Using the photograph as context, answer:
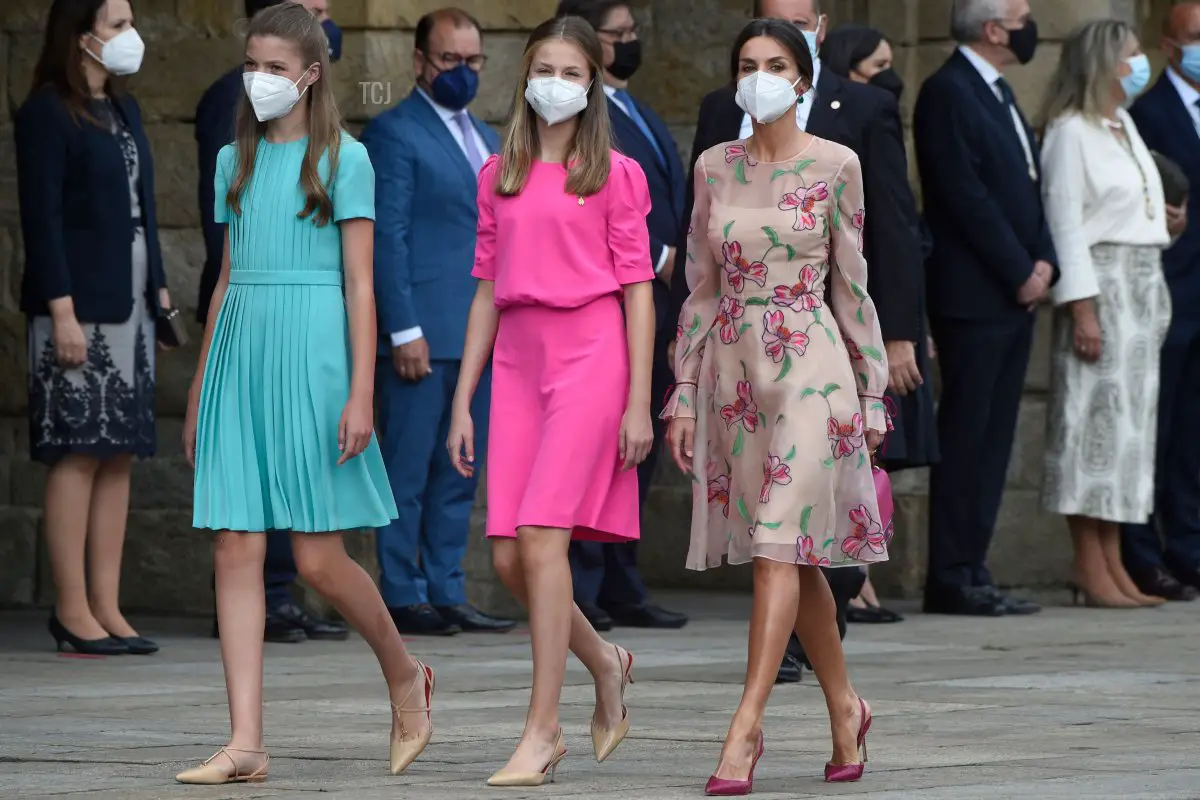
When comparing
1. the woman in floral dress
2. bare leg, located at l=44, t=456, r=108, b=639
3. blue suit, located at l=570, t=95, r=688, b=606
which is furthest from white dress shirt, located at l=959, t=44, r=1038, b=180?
the woman in floral dress

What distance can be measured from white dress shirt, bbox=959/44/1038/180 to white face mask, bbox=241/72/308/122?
5.13 meters

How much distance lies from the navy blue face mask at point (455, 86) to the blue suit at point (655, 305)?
53 cm

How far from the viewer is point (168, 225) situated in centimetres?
1073

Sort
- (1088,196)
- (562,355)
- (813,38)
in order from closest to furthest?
(562,355) → (813,38) → (1088,196)

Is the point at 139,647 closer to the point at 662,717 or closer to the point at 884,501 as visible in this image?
the point at 662,717

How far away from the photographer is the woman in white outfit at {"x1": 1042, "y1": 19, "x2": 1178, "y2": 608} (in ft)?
36.8

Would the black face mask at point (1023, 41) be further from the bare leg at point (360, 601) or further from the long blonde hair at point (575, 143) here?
the bare leg at point (360, 601)

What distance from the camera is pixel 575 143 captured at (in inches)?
251

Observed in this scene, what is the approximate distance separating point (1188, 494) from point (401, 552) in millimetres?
4176

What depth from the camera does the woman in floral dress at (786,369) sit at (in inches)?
242

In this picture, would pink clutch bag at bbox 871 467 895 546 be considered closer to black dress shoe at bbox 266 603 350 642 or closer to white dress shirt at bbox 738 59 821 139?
white dress shirt at bbox 738 59 821 139

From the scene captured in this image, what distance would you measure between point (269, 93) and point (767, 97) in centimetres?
118

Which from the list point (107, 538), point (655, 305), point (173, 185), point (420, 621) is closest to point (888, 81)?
point (655, 305)

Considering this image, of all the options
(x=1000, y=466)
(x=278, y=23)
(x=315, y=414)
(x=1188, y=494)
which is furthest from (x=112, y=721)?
(x=1188, y=494)
